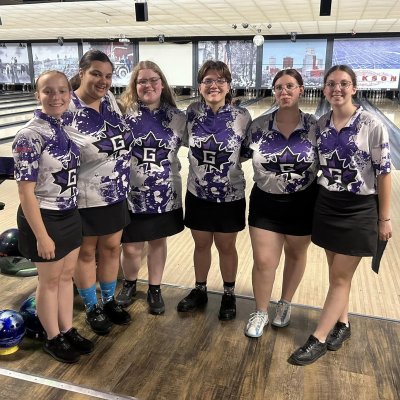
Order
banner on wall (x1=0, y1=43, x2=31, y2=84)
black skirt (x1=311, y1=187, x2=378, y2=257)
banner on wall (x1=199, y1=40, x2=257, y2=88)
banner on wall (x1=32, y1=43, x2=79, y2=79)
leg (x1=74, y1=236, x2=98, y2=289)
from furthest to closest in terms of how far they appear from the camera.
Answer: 1. banner on wall (x1=0, y1=43, x2=31, y2=84)
2. banner on wall (x1=32, y1=43, x2=79, y2=79)
3. banner on wall (x1=199, y1=40, x2=257, y2=88)
4. leg (x1=74, y1=236, x2=98, y2=289)
5. black skirt (x1=311, y1=187, x2=378, y2=257)

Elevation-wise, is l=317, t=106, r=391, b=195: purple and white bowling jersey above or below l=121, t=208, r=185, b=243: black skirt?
above

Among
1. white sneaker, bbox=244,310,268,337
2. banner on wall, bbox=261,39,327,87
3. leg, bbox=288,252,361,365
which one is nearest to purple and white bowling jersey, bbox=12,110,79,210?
white sneaker, bbox=244,310,268,337

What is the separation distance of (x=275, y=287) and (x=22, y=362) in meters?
1.17

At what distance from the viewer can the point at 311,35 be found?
460 inches

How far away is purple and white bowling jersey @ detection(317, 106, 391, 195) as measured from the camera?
142 cm

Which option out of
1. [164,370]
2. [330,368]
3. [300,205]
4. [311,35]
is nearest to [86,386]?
[164,370]

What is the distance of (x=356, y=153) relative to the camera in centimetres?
145

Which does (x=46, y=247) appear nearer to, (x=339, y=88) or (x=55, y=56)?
(x=339, y=88)

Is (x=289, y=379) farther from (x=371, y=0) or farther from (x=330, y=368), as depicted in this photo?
(x=371, y=0)

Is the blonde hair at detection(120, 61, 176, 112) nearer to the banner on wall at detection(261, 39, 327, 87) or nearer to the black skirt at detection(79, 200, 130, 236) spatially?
the black skirt at detection(79, 200, 130, 236)

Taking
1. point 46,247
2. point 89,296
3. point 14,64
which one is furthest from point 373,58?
→ point 46,247

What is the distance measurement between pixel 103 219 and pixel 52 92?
49cm

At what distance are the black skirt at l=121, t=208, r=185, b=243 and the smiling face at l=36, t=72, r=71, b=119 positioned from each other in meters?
0.60

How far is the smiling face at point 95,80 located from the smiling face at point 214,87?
367mm
